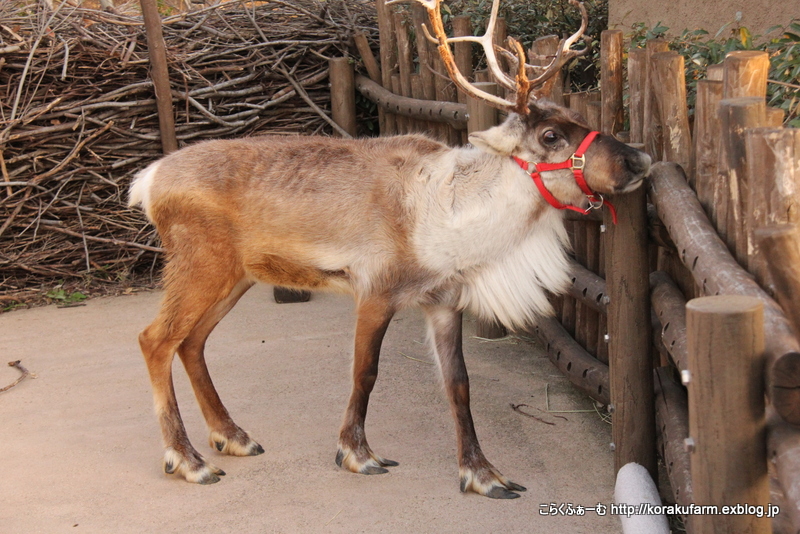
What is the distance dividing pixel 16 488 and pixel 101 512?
506 millimetres

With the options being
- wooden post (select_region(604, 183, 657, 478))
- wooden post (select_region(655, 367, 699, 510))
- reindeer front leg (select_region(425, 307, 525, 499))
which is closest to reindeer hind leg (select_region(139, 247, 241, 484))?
reindeer front leg (select_region(425, 307, 525, 499))

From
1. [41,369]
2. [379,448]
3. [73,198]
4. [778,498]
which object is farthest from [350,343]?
[778,498]

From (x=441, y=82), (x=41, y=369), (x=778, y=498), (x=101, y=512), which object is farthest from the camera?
(x=441, y=82)

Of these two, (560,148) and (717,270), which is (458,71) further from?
Answer: (717,270)

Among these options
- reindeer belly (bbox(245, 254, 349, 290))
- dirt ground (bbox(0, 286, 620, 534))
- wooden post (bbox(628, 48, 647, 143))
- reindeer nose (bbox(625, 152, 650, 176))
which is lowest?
dirt ground (bbox(0, 286, 620, 534))

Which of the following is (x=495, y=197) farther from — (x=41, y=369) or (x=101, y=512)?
(x=41, y=369)

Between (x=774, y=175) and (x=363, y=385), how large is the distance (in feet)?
7.13

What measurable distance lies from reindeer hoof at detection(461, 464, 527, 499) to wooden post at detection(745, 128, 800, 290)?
1684 mm

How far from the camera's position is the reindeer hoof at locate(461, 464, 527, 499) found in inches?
139

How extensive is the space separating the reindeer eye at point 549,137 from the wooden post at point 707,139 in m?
0.66

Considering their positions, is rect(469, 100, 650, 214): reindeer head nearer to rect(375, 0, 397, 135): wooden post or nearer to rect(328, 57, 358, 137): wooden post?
rect(375, 0, 397, 135): wooden post

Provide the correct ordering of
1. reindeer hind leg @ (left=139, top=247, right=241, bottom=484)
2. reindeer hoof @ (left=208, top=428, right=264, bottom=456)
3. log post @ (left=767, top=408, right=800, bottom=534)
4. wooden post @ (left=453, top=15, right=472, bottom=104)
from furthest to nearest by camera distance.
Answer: wooden post @ (left=453, top=15, right=472, bottom=104)
reindeer hoof @ (left=208, top=428, right=264, bottom=456)
reindeer hind leg @ (left=139, top=247, right=241, bottom=484)
log post @ (left=767, top=408, right=800, bottom=534)

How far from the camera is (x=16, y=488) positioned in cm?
375

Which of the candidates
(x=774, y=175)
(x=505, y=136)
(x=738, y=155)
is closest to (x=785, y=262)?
(x=774, y=175)
